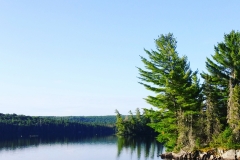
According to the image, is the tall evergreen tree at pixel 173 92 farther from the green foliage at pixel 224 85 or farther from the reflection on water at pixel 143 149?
the reflection on water at pixel 143 149

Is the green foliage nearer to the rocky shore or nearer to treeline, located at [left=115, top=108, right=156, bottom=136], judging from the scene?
the rocky shore

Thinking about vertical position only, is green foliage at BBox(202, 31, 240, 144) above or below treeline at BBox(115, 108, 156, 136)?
above

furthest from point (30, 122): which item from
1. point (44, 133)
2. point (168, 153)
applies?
point (168, 153)

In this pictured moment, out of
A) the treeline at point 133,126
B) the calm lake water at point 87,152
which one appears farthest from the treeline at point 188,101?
the treeline at point 133,126

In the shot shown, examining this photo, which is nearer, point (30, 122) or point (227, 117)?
point (227, 117)

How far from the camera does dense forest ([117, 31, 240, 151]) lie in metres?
40.3

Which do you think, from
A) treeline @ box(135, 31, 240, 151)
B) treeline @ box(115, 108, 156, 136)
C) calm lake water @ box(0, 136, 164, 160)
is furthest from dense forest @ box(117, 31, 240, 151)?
treeline @ box(115, 108, 156, 136)

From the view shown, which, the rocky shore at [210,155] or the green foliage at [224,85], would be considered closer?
the rocky shore at [210,155]

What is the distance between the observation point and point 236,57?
43.8 metres

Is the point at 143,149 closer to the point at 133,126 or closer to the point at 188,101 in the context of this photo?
the point at 188,101

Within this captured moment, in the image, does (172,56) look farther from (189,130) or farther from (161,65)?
(189,130)

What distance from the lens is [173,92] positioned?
40.7 m

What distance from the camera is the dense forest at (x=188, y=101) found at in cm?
4028

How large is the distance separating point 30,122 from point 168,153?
164325 millimetres
